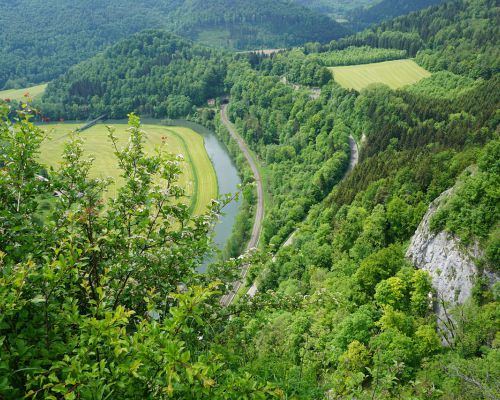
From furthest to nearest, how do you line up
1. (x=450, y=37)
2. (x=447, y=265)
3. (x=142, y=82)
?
(x=142, y=82) < (x=450, y=37) < (x=447, y=265)

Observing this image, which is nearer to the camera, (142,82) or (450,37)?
(450,37)

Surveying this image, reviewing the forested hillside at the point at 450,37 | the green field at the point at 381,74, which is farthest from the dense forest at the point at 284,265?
the green field at the point at 381,74

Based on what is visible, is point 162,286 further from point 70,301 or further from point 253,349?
point 253,349

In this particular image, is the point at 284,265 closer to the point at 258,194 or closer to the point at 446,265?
the point at 446,265

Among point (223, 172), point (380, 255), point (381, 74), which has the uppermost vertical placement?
point (380, 255)

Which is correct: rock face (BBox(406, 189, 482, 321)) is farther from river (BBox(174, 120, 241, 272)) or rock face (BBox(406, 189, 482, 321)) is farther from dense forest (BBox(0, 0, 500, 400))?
river (BBox(174, 120, 241, 272))

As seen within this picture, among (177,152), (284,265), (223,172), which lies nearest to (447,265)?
(284,265)

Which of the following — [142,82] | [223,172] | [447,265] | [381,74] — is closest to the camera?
[447,265]
